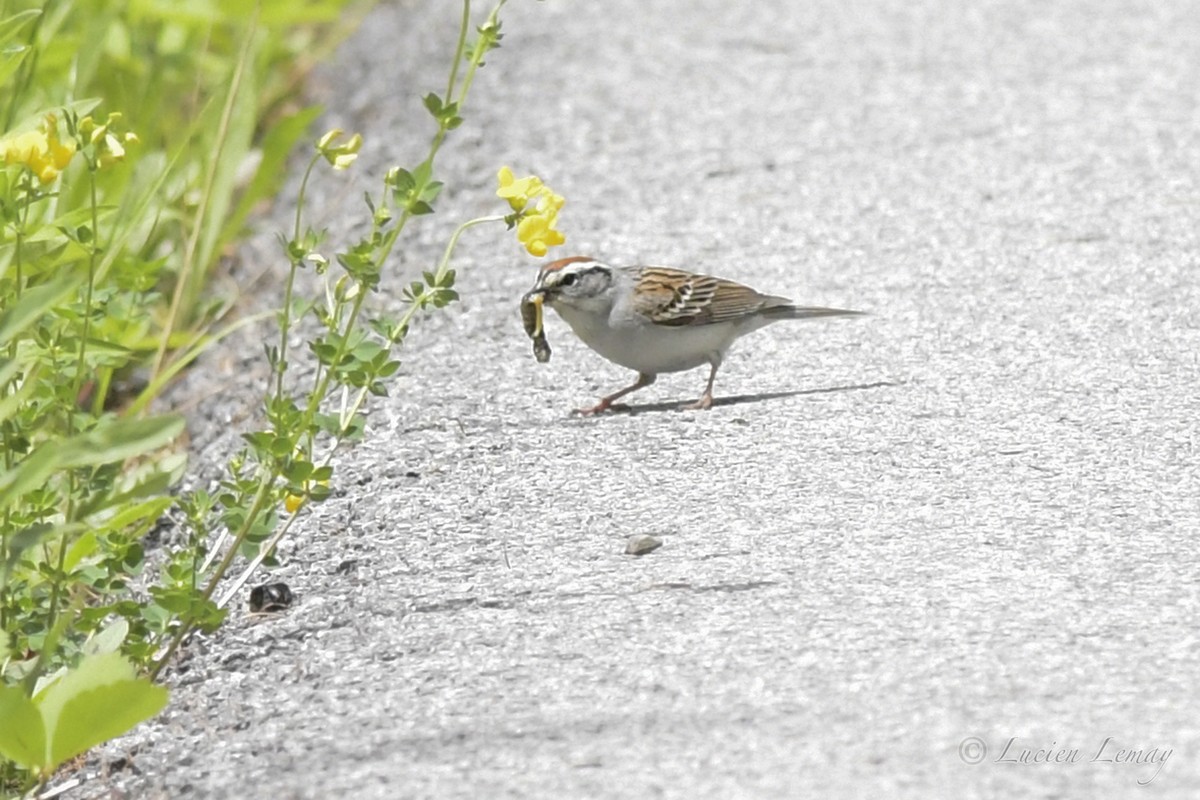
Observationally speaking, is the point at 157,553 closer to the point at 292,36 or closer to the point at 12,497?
the point at 12,497

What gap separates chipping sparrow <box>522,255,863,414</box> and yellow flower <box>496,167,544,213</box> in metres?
1.19

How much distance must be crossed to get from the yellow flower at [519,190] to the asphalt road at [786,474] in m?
0.67

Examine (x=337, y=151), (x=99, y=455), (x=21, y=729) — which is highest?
(x=337, y=151)

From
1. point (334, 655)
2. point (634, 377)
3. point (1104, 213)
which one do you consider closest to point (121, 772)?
point (334, 655)

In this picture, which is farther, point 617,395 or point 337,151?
point 617,395

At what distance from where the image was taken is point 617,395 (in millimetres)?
4723

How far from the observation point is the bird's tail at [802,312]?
493 cm

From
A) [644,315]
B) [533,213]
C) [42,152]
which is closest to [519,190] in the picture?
[533,213]

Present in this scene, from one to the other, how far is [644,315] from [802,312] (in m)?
0.47

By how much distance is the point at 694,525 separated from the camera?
3.71 metres

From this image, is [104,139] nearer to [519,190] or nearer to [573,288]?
[519,190]

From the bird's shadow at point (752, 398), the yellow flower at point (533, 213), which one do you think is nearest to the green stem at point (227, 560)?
the yellow flower at point (533, 213)

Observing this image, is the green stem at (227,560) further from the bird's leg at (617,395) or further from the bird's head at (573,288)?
the bird's head at (573,288)

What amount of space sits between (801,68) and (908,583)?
14.0 feet
